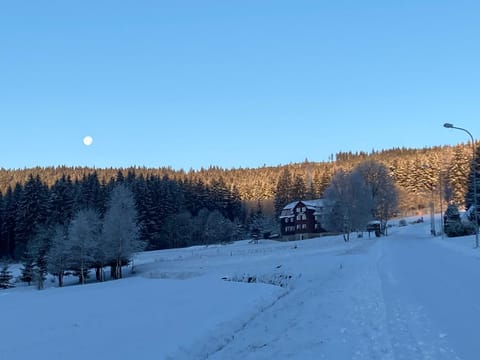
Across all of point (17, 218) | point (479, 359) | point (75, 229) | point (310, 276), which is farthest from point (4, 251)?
point (479, 359)

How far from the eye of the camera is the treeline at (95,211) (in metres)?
88.1

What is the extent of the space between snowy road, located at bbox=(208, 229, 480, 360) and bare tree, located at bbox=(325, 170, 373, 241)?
58.5 metres

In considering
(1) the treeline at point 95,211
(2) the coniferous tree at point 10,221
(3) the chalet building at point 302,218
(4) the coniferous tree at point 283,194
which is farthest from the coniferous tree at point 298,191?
(2) the coniferous tree at point 10,221

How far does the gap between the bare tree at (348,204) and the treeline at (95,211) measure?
3115cm

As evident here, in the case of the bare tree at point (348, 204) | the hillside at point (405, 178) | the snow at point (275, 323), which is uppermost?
the hillside at point (405, 178)

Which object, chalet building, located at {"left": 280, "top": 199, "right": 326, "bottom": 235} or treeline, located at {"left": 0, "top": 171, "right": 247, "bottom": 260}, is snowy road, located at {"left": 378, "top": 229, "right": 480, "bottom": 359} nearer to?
treeline, located at {"left": 0, "top": 171, "right": 247, "bottom": 260}

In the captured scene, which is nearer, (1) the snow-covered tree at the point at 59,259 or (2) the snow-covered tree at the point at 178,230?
(1) the snow-covered tree at the point at 59,259

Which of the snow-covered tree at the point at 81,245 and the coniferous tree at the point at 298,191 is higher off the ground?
the coniferous tree at the point at 298,191

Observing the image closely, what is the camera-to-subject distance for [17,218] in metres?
88.8

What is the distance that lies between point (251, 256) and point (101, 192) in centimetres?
4365

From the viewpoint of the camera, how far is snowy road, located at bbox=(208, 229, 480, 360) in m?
9.97

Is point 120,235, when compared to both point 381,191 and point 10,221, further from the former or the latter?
point 381,191

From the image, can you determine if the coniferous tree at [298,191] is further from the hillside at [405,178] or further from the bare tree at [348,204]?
the bare tree at [348,204]

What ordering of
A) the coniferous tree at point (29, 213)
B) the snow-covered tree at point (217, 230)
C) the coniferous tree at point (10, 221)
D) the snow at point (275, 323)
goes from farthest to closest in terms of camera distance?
the snow-covered tree at point (217, 230), the coniferous tree at point (10, 221), the coniferous tree at point (29, 213), the snow at point (275, 323)
